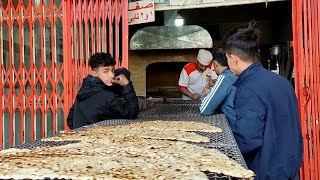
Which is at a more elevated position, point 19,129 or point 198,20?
point 198,20

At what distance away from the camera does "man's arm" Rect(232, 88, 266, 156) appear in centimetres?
197

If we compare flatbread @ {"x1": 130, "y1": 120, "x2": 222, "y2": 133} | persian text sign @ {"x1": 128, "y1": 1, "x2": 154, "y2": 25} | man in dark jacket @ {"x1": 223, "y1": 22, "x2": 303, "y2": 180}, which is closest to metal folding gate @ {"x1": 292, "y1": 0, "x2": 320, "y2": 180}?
persian text sign @ {"x1": 128, "y1": 1, "x2": 154, "y2": 25}

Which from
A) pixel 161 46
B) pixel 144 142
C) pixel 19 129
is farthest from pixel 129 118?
pixel 161 46

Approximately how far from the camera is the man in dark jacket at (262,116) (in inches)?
78.6

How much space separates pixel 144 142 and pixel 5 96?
10.6ft

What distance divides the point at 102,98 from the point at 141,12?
6.72 feet

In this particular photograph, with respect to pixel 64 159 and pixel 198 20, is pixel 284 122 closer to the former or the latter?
pixel 64 159

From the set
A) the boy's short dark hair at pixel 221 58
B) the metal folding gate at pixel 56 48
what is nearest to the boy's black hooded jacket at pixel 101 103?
Answer: the boy's short dark hair at pixel 221 58

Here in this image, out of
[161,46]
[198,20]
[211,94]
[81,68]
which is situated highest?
[198,20]

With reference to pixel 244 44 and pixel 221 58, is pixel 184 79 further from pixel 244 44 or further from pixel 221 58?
pixel 244 44

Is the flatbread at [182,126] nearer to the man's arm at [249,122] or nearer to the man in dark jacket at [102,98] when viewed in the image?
the man's arm at [249,122]

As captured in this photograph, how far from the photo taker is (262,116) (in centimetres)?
199

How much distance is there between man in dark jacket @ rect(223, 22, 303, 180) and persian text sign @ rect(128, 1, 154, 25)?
232 cm

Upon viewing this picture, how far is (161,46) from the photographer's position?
19.4 ft
